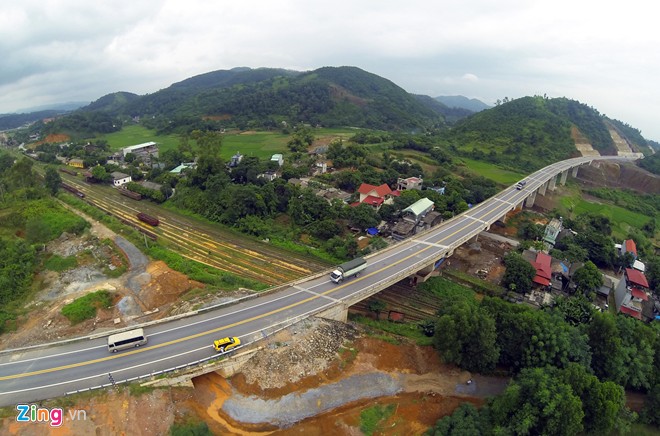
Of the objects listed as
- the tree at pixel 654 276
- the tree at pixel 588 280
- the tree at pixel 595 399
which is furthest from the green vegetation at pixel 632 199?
the tree at pixel 595 399

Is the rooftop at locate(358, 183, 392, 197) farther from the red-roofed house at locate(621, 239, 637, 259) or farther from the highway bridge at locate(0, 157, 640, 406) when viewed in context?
the red-roofed house at locate(621, 239, 637, 259)

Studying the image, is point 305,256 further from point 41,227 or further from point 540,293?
point 41,227

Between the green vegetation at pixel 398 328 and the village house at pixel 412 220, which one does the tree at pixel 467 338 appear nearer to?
the green vegetation at pixel 398 328

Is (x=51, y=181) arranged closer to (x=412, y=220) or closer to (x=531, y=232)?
(x=412, y=220)

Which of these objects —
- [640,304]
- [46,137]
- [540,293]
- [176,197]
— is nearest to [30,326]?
[176,197]

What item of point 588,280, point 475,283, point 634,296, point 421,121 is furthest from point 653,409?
point 421,121

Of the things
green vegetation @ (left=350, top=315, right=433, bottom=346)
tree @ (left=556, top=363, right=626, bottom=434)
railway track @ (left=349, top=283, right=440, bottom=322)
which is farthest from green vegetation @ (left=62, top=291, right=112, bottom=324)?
tree @ (left=556, top=363, right=626, bottom=434)
